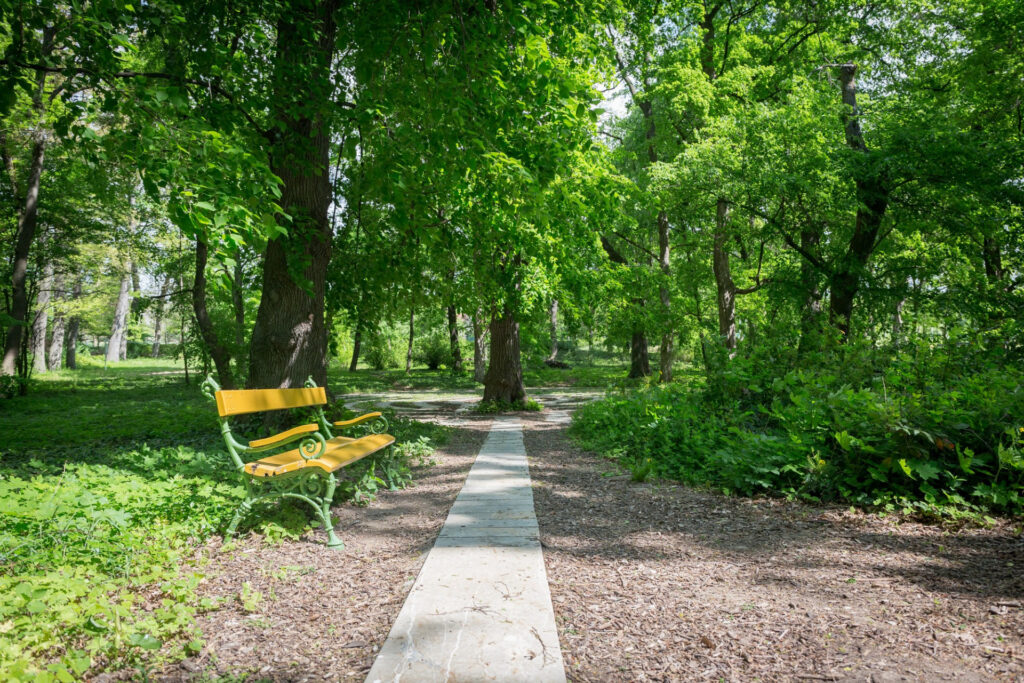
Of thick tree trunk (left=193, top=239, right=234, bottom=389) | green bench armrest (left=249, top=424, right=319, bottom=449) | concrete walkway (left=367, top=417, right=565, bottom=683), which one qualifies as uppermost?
thick tree trunk (left=193, top=239, right=234, bottom=389)

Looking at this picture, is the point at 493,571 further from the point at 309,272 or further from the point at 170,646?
the point at 309,272

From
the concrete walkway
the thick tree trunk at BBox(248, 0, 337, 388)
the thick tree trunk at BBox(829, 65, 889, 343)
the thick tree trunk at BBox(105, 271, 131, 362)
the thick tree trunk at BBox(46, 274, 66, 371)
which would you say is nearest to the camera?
the concrete walkway

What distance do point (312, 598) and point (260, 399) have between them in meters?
1.90

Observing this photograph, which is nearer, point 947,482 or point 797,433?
point 947,482

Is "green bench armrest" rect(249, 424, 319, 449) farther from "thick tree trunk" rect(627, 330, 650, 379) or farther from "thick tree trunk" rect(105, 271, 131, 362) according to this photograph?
"thick tree trunk" rect(105, 271, 131, 362)

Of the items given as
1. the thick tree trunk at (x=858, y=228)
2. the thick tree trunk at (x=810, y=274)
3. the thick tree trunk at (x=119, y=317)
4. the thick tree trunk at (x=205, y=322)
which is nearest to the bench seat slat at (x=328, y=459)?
the thick tree trunk at (x=205, y=322)

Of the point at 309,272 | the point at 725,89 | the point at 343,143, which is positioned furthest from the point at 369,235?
→ the point at 725,89

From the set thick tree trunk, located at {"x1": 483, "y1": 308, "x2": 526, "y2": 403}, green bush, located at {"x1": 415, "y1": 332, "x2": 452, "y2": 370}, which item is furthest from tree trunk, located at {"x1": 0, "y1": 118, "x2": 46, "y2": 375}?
green bush, located at {"x1": 415, "y1": 332, "x2": 452, "y2": 370}

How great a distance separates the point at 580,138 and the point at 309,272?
397 cm

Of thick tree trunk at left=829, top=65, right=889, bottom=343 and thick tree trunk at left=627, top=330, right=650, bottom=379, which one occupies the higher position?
thick tree trunk at left=829, top=65, right=889, bottom=343

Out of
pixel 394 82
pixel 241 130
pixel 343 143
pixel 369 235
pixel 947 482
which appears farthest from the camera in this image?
pixel 369 235

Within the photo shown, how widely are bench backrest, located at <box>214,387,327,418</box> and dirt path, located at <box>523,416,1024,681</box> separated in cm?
239

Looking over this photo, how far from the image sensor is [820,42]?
13891 mm

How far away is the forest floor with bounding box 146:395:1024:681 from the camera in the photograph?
2354 millimetres
